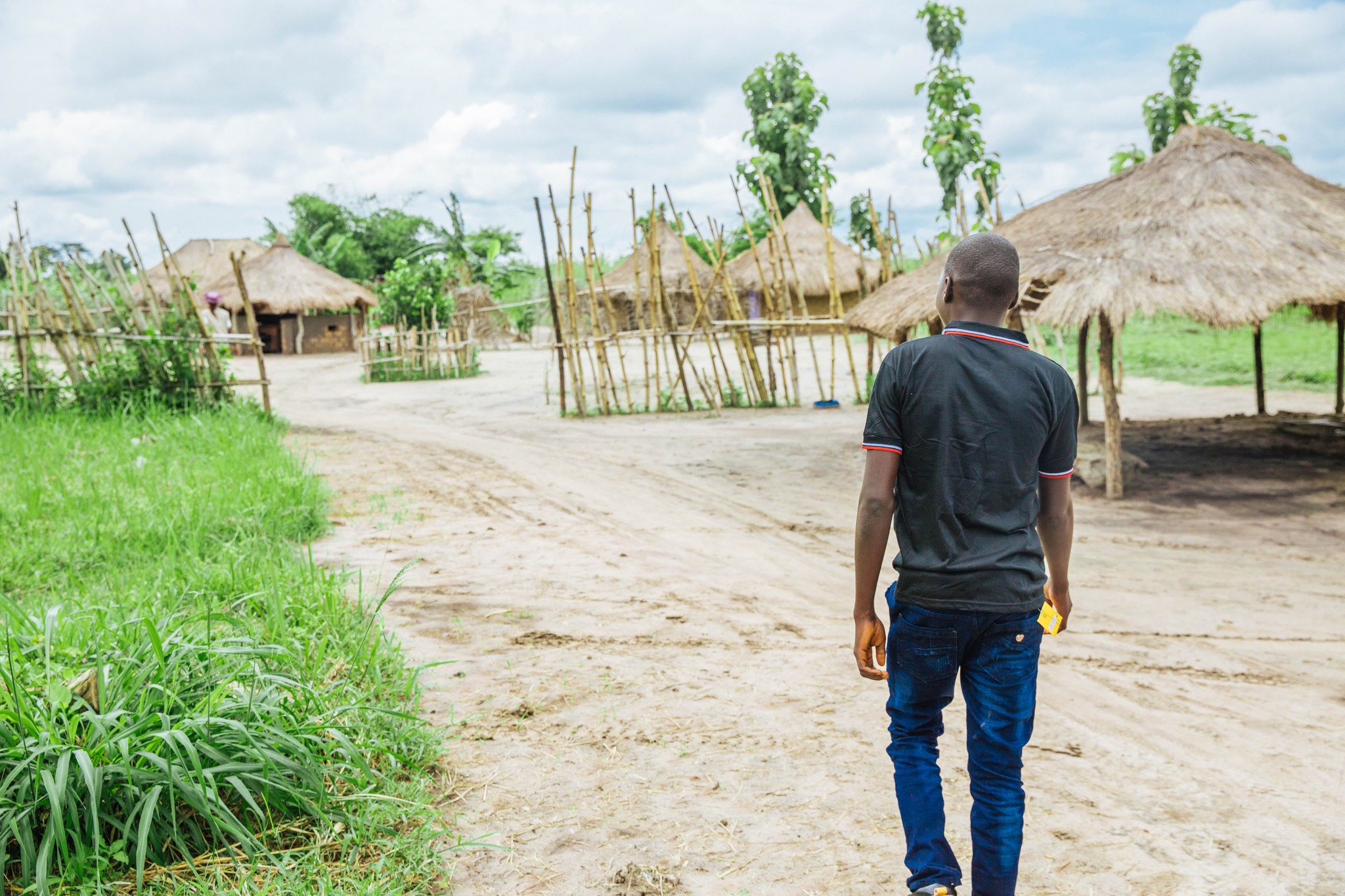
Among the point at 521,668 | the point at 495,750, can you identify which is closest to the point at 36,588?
the point at 521,668

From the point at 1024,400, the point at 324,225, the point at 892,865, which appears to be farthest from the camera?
the point at 324,225

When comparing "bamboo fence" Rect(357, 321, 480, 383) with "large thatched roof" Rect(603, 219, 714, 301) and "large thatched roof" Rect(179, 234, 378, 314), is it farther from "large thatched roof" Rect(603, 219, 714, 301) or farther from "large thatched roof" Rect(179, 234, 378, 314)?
"large thatched roof" Rect(179, 234, 378, 314)

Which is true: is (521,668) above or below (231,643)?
below

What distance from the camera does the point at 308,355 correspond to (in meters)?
22.8

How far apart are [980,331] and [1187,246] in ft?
19.3

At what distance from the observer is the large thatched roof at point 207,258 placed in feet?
79.9

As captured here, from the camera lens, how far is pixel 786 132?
75.5 ft

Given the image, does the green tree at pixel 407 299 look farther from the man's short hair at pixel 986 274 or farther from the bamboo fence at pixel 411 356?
the man's short hair at pixel 986 274

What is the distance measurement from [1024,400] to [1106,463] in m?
5.58

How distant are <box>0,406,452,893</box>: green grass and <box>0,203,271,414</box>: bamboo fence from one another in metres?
5.52

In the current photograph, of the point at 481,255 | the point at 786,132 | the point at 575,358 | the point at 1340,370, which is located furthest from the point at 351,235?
the point at 1340,370

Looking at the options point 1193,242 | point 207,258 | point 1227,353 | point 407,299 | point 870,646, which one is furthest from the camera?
point 207,258

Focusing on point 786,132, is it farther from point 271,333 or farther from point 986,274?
point 986,274

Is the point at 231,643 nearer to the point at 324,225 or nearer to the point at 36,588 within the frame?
the point at 36,588
